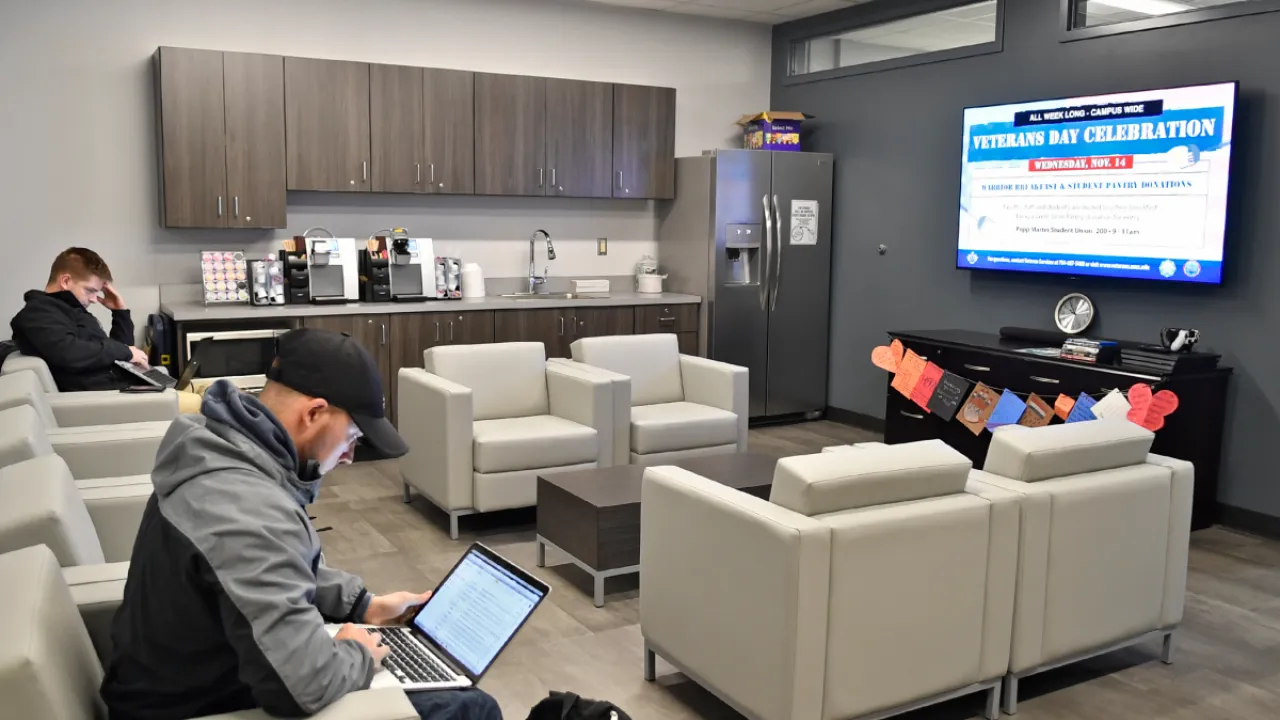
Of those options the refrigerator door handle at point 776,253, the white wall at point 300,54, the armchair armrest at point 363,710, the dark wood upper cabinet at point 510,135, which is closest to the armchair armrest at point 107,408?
the white wall at point 300,54

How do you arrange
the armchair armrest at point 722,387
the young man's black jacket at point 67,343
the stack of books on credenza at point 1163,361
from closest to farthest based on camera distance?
the young man's black jacket at point 67,343 < the stack of books on credenza at point 1163,361 < the armchair armrest at point 722,387

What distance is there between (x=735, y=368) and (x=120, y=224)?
11.6ft

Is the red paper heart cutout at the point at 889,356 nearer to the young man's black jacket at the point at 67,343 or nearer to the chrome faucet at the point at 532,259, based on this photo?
the chrome faucet at the point at 532,259

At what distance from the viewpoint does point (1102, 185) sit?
545cm

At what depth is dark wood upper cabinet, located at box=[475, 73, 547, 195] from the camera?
6.54 metres

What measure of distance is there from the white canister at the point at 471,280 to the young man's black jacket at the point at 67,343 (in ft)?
7.80

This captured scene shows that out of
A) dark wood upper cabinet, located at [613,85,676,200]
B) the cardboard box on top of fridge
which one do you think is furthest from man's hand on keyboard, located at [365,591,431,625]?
the cardboard box on top of fridge

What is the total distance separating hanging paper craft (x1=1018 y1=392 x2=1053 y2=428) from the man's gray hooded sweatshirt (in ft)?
14.1

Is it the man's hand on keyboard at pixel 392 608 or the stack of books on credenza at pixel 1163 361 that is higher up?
the stack of books on credenza at pixel 1163 361

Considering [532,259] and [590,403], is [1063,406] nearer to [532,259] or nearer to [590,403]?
[590,403]

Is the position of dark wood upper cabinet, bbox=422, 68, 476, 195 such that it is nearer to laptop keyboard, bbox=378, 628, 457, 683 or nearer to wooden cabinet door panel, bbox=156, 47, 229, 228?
wooden cabinet door panel, bbox=156, 47, 229, 228

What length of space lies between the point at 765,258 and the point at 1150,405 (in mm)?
2938

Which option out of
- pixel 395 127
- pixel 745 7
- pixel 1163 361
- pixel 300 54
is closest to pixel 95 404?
pixel 395 127

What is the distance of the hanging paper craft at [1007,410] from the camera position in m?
5.36
